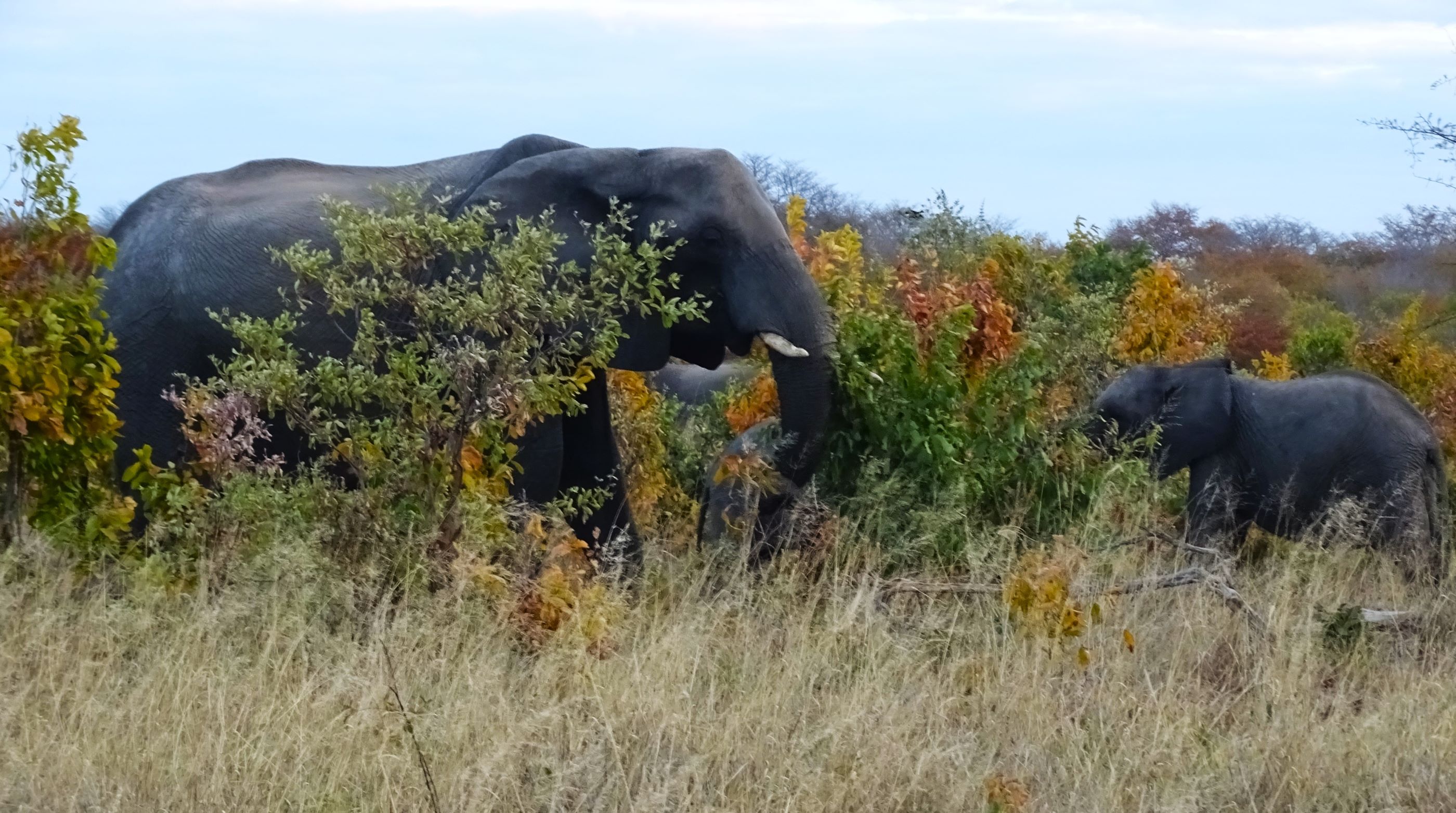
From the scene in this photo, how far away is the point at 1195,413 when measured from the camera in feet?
31.8

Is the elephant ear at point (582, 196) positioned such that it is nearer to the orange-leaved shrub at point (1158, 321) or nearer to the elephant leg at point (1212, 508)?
the elephant leg at point (1212, 508)

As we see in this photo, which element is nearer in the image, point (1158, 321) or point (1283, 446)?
point (1283, 446)

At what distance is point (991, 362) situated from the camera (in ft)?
26.6

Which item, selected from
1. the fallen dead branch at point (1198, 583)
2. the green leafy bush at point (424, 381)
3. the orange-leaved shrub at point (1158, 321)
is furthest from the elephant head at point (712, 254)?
the orange-leaved shrub at point (1158, 321)

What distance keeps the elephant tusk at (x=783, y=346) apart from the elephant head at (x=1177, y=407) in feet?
8.97

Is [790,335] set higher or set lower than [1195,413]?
higher

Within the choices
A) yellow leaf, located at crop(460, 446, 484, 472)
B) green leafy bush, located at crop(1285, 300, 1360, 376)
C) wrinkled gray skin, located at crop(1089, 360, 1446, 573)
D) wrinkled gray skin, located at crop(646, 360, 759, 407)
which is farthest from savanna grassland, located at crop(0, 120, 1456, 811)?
green leafy bush, located at crop(1285, 300, 1360, 376)

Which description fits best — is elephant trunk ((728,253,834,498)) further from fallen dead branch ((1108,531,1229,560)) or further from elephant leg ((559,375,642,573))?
fallen dead branch ((1108,531,1229,560))

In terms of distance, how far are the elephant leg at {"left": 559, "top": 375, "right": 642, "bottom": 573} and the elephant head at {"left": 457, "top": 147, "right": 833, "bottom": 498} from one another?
0.43 meters

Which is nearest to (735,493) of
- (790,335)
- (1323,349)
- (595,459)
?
(595,459)

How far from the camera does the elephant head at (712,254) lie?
24.4 feet

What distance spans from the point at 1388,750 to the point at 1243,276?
28.5 m

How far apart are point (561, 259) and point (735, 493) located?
1.43 m

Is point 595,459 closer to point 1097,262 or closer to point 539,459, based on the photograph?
point 539,459
